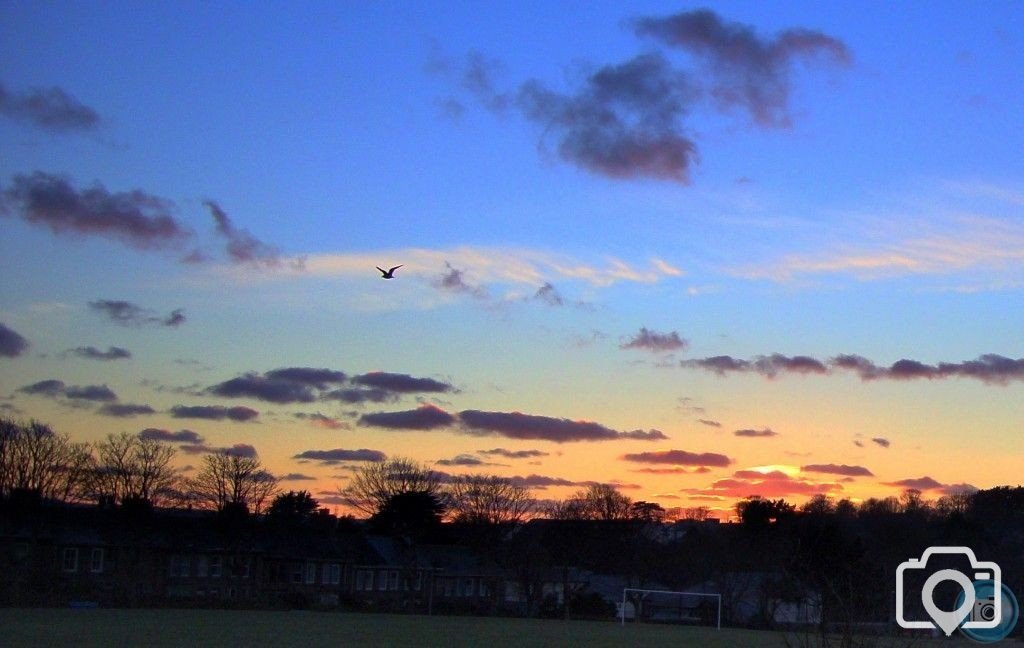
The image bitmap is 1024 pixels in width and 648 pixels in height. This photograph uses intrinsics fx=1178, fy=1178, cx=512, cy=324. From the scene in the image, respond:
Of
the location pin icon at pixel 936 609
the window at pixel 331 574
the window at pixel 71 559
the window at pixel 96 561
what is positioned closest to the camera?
the location pin icon at pixel 936 609

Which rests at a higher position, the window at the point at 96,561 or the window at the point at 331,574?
the window at the point at 96,561

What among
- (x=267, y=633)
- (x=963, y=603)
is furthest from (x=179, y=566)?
(x=963, y=603)

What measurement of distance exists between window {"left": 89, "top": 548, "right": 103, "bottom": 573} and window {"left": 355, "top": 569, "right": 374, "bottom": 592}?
27039mm

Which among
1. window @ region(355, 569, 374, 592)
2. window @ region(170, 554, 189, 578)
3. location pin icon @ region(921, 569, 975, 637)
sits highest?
location pin icon @ region(921, 569, 975, 637)

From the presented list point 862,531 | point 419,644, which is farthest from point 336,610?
point 862,531

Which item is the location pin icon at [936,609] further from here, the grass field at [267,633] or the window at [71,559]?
the window at [71,559]

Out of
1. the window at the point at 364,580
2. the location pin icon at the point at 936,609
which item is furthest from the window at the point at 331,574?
the location pin icon at the point at 936,609

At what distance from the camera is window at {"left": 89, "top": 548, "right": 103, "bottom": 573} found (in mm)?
96938

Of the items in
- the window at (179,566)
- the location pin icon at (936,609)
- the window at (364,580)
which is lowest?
the window at (364,580)

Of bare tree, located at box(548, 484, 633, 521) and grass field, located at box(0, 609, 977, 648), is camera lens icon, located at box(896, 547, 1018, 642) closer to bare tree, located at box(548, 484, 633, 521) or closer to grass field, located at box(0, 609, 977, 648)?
grass field, located at box(0, 609, 977, 648)

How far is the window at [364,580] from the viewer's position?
116688 mm

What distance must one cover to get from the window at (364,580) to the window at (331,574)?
8.81 ft

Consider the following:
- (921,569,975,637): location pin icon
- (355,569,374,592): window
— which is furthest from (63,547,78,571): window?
(921,569,975,637): location pin icon

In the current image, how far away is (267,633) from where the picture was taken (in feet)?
173
